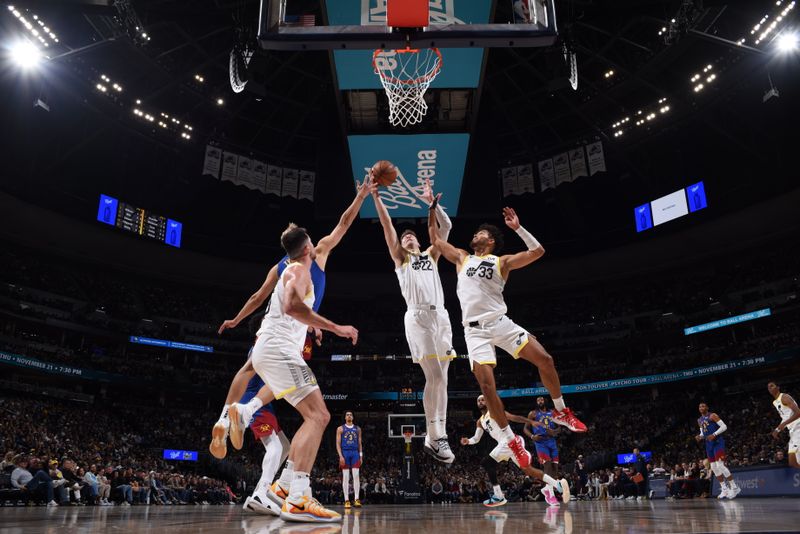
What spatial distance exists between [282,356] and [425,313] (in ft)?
9.13

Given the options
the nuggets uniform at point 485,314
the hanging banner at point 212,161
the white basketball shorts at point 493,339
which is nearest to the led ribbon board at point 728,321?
the hanging banner at point 212,161

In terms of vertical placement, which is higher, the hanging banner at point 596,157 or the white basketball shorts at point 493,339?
the hanging banner at point 596,157

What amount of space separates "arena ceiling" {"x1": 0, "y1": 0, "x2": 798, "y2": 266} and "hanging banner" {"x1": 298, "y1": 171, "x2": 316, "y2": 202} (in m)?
1.06

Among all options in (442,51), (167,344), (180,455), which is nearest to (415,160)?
(442,51)

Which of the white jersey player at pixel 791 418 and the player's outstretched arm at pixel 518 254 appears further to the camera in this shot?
the white jersey player at pixel 791 418

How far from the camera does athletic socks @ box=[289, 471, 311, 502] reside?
14.2ft

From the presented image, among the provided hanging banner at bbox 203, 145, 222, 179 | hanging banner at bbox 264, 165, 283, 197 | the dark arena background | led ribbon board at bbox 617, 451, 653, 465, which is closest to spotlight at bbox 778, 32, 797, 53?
the dark arena background

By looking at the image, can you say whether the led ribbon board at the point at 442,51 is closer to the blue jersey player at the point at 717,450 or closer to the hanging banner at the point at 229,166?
the blue jersey player at the point at 717,450

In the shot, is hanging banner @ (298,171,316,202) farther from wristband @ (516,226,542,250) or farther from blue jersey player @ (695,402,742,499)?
wristband @ (516,226,542,250)

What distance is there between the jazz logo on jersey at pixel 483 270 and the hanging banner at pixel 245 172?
24.4 meters

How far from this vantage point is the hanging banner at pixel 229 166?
95.6 feet

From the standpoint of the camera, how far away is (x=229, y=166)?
96.2ft

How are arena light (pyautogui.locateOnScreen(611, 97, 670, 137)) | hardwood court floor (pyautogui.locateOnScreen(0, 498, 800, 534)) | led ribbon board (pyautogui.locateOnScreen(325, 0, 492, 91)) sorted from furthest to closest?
arena light (pyautogui.locateOnScreen(611, 97, 670, 137)), led ribbon board (pyautogui.locateOnScreen(325, 0, 492, 91)), hardwood court floor (pyautogui.locateOnScreen(0, 498, 800, 534))

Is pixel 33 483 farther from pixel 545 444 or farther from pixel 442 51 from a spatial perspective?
pixel 442 51
